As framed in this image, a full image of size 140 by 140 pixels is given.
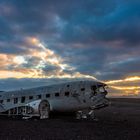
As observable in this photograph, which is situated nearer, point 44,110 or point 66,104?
point 66,104

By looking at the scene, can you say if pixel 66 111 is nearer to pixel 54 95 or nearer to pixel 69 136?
pixel 54 95

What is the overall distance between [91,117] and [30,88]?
9.73 meters

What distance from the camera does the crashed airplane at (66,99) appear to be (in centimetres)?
3866

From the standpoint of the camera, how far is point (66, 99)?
39.6 m

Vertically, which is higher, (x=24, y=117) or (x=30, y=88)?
(x=30, y=88)

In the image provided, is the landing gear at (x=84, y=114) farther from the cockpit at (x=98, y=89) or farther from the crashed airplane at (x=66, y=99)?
the cockpit at (x=98, y=89)

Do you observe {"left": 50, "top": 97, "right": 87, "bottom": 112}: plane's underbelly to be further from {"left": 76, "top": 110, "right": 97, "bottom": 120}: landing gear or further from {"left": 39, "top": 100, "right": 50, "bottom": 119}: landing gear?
{"left": 76, "top": 110, "right": 97, "bottom": 120}: landing gear

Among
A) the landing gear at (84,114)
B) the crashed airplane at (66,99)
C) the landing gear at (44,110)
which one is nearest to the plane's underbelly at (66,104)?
the crashed airplane at (66,99)

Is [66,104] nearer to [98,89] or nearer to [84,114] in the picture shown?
[84,114]

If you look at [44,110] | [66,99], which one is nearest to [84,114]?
[66,99]

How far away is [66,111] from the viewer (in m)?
39.9

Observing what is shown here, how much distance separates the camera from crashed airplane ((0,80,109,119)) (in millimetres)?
38656

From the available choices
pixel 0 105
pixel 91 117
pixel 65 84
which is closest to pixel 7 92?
pixel 0 105

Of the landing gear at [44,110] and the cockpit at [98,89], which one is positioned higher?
the cockpit at [98,89]
